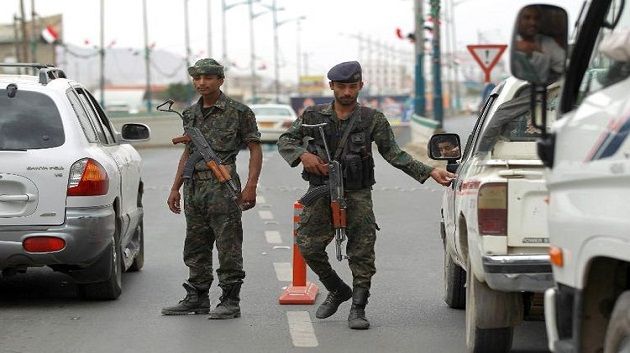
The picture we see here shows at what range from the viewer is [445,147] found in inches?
360

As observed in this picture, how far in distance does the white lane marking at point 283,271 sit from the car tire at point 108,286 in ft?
5.33

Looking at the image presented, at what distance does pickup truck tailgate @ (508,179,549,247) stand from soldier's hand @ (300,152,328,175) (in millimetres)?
2145

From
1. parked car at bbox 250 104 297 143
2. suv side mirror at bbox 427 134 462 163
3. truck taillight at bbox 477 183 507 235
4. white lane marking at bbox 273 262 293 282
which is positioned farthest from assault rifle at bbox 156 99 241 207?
parked car at bbox 250 104 297 143

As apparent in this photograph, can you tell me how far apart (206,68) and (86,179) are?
1.11m

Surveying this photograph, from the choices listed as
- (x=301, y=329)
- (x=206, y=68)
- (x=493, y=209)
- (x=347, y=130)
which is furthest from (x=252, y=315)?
(x=493, y=209)

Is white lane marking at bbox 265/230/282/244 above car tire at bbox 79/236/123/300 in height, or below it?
below

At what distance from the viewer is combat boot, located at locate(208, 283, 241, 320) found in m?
9.57

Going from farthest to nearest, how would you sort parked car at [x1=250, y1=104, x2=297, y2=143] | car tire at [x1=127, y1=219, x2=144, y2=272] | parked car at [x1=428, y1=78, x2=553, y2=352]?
parked car at [x1=250, y1=104, x2=297, y2=143] < car tire at [x1=127, y1=219, x2=144, y2=272] < parked car at [x1=428, y1=78, x2=553, y2=352]

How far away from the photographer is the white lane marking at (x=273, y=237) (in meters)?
14.7

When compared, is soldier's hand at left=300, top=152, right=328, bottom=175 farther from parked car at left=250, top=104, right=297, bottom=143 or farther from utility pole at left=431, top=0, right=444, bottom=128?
parked car at left=250, top=104, right=297, bottom=143

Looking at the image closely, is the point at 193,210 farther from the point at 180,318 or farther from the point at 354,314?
the point at 354,314

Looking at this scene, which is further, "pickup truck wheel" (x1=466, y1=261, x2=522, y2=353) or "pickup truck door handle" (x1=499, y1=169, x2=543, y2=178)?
"pickup truck wheel" (x1=466, y1=261, x2=522, y2=353)

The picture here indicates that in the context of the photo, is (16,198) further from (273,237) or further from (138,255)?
(273,237)

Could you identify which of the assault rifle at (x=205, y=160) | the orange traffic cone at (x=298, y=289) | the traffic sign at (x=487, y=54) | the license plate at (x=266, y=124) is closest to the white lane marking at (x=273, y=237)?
the orange traffic cone at (x=298, y=289)
